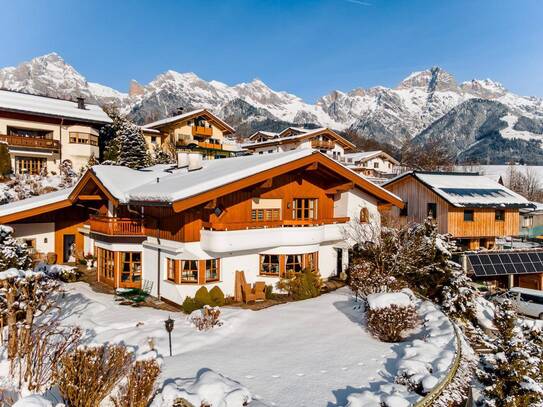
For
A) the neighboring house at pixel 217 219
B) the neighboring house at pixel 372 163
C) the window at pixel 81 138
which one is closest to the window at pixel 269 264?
the neighboring house at pixel 217 219

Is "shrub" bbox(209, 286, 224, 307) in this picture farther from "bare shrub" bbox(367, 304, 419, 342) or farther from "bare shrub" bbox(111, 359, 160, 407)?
"bare shrub" bbox(111, 359, 160, 407)

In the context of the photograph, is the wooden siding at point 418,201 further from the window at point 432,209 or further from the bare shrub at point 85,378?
the bare shrub at point 85,378

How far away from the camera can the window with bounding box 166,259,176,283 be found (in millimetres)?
16797

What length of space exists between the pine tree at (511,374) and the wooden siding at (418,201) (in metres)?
18.2

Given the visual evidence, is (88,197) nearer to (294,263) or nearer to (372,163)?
(294,263)

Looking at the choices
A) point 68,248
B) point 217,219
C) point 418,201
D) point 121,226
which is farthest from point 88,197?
point 418,201

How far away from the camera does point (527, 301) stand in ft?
71.6

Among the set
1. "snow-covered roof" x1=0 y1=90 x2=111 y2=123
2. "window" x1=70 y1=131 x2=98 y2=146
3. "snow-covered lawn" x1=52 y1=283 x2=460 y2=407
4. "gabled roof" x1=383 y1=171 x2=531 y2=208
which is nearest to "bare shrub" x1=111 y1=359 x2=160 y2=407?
"snow-covered lawn" x1=52 y1=283 x2=460 y2=407

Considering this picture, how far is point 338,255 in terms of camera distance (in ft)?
68.8

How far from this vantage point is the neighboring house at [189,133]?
1996 inches

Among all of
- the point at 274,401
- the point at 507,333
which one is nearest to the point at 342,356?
the point at 274,401

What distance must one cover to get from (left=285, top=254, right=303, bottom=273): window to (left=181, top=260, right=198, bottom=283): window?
4527 millimetres

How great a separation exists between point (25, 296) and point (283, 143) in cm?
5424

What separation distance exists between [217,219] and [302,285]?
5.03 metres
